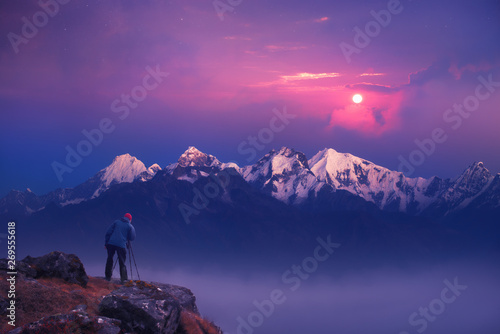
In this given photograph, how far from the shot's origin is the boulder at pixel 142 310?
1672cm

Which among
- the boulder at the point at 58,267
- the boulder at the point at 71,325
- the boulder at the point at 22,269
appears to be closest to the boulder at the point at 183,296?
the boulder at the point at 58,267

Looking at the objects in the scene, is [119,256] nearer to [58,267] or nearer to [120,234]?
[120,234]

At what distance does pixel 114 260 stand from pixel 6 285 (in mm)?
10299

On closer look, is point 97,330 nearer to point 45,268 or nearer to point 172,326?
point 172,326

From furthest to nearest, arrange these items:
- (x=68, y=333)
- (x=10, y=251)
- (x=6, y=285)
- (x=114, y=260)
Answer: (x=114, y=260), (x=10, y=251), (x=6, y=285), (x=68, y=333)

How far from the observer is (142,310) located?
16875 millimetres

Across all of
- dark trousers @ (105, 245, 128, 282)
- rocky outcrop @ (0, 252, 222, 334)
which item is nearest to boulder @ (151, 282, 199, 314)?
rocky outcrop @ (0, 252, 222, 334)

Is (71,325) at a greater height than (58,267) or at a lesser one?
lesser

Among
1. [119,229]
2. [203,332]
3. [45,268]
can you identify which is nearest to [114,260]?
[119,229]

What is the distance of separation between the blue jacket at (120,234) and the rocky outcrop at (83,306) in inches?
152

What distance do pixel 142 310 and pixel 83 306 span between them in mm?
2585

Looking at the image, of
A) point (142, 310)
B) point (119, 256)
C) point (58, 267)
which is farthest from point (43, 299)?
point (119, 256)

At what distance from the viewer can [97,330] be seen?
14.5 meters

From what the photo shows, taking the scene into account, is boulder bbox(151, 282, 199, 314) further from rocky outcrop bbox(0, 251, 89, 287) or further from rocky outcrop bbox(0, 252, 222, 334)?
rocky outcrop bbox(0, 251, 89, 287)
